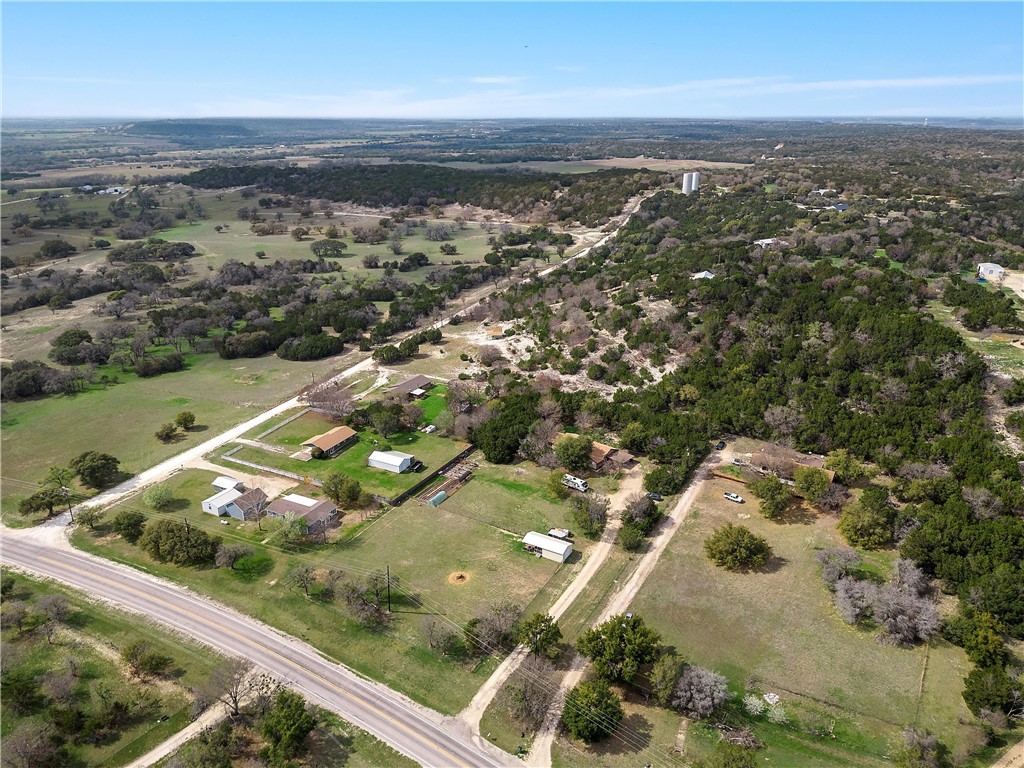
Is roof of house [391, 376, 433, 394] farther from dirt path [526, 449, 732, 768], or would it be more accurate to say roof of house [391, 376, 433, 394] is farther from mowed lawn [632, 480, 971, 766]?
mowed lawn [632, 480, 971, 766]

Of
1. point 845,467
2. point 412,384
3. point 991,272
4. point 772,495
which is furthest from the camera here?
point 991,272

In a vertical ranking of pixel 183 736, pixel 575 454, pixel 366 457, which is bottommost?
pixel 183 736

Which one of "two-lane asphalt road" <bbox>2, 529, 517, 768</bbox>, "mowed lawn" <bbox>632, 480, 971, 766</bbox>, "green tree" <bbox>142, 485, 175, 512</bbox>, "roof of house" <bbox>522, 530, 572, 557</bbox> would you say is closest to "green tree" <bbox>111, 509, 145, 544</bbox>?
"two-lane asphalt road" <bbox>2, 529, 517, 768</bbox>

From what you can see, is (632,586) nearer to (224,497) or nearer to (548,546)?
(548,546)

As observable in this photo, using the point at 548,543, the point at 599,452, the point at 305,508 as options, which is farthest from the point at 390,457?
the point at 599,452

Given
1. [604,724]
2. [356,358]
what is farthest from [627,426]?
[356,358]

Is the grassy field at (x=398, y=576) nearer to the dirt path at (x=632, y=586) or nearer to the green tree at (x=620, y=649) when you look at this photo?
the dirt path at (x=632, y=586)

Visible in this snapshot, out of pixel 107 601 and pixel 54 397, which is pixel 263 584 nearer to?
pixel 107 601
